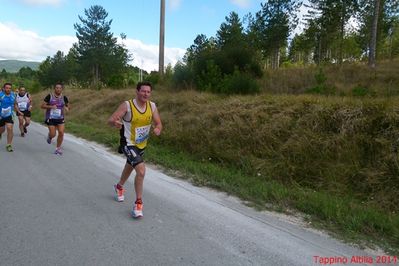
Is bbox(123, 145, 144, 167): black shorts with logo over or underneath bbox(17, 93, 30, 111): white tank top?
underneath

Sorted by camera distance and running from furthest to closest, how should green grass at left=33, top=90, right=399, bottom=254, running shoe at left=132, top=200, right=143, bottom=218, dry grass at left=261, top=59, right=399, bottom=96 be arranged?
dry grass at left=261, top=59, right=399, bottom=96
green grass at left=33, top=90, right=399, bottom=254
running shoe at left=132, top=200, right=143, bottom=218

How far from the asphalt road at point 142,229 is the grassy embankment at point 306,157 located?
2.24ft

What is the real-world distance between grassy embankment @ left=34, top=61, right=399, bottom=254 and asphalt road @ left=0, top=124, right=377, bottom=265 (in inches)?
26.9

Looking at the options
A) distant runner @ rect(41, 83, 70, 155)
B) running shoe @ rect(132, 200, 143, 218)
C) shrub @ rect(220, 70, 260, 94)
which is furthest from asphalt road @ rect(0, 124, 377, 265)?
shrub @ rect(220, 70, 260, 94)

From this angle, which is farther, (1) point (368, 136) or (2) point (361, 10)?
(2) point (361, 10)

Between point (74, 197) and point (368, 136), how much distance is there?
18.7 feet

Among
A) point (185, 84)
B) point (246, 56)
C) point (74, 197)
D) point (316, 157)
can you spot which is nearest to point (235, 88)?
point (246, 56)

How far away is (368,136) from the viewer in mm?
7668

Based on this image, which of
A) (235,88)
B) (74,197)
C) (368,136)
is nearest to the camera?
(74,197)

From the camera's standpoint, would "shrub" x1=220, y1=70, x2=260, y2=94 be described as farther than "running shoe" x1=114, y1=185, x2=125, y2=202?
Yes

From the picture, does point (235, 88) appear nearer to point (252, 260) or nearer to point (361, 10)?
point (252, 260)

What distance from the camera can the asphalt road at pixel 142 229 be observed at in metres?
3.89

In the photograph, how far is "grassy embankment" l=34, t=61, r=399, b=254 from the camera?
570cm

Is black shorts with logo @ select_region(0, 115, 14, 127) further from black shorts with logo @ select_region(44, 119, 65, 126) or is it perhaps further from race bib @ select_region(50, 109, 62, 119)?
race bib @ select_region(50, 109, 62, 119)
